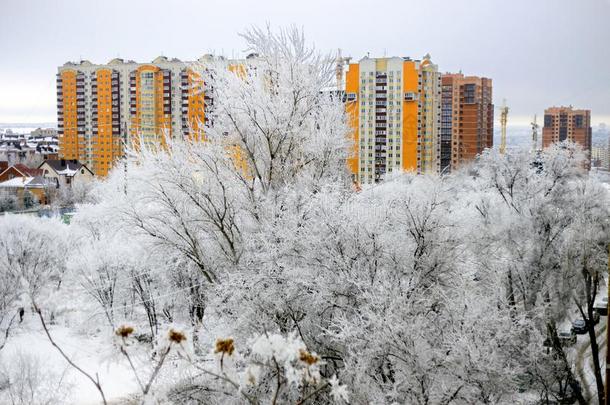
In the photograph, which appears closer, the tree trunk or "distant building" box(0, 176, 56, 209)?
the tree trunk

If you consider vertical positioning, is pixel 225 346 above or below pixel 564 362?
above

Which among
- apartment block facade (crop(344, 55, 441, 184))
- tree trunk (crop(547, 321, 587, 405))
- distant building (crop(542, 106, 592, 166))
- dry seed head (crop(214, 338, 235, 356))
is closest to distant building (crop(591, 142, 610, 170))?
distant building (crop(542, 106, 592, 166))

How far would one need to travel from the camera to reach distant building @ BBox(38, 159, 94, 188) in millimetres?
44625

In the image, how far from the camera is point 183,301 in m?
15.5

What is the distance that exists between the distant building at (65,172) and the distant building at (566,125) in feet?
108

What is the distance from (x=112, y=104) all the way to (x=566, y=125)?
37307 mm

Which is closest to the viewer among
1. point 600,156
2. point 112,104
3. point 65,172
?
point 600,156

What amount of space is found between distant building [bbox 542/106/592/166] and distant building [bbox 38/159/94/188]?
3298 centimetres

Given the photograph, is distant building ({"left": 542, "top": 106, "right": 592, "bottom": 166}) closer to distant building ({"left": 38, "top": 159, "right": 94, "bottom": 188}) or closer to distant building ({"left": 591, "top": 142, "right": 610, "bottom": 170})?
distant building ({"left": 591, "top": 142, "right": 610, "bottom": 170})

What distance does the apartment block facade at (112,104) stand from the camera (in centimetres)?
5153

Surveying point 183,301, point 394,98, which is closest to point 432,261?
point 183,301

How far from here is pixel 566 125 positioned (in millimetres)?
37781

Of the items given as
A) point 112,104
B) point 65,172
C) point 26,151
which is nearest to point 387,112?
point 112,104

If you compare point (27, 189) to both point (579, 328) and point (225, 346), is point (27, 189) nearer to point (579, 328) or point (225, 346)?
point (579, 328)
